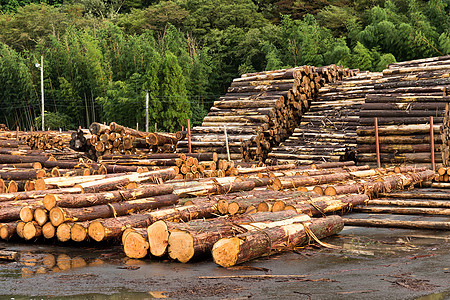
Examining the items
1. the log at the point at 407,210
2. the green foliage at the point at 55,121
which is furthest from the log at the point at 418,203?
the green foliage at the point at 55,121

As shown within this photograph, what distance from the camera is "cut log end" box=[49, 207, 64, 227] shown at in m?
8.26

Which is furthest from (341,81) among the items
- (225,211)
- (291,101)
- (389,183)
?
(225,211)

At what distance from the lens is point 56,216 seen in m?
8.30

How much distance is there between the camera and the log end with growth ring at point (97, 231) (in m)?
8.00

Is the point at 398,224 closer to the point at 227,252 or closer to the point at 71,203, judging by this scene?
the point at 227,252

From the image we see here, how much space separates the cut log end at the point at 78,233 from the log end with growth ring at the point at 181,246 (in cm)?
162

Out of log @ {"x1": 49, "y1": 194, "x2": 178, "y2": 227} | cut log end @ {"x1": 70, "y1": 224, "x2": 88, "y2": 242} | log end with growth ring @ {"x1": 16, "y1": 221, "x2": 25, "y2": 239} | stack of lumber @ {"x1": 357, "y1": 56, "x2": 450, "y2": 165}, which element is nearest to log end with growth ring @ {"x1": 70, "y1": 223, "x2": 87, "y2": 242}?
cut log end @ {"x1": 70, "y1": 224, "x2": 88, "y2": 242}

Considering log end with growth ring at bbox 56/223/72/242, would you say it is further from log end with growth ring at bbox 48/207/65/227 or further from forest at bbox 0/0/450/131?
forest at bbox 0/0/450/131

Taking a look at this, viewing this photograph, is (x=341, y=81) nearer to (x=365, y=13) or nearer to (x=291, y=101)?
(x=291, y=101)

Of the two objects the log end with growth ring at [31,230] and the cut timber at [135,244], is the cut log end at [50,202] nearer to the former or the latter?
the log end with growth ring at [31,230]

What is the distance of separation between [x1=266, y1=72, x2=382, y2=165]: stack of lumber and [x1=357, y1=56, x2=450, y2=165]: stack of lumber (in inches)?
48.0

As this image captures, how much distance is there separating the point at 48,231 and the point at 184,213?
78.6 inches

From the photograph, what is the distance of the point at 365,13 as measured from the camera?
166ft

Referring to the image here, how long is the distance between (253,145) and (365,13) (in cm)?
3473
